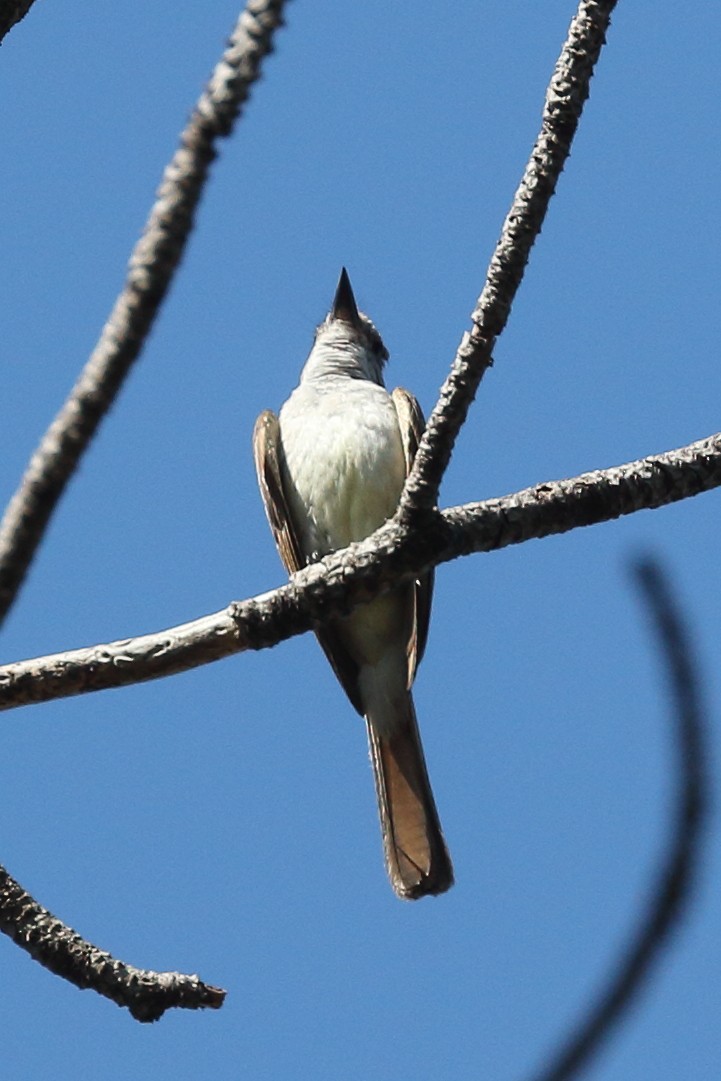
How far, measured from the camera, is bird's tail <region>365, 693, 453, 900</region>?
249 inches

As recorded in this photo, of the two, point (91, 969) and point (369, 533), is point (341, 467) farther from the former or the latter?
point (91, 969)

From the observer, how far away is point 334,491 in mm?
6836

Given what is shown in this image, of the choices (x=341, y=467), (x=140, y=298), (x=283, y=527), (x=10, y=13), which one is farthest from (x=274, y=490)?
(x=140, y=298)

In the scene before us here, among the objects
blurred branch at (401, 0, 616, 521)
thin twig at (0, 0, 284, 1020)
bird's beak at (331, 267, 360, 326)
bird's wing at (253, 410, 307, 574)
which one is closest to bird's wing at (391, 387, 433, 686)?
bird's wing at (253, 410, 307, 574)

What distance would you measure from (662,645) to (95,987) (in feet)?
9.60

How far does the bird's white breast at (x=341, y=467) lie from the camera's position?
6.79 m

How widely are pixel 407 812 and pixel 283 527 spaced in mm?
1619

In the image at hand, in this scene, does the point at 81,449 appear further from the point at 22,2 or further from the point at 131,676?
the point at 22,2

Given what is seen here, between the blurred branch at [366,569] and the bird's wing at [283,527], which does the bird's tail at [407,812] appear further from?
the blurred branch at [366,569]

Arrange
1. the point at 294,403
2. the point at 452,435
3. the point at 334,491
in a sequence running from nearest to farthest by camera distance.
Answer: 1. the point at 452,435
2. the point at 334,491
3. the point at 294,403

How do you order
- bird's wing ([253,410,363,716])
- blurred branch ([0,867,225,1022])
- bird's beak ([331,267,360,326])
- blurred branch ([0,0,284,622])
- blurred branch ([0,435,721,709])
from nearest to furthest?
1. blurred branch ([0,0,284,622])
2. blurred branch ([0,435,721,709])
3. blurred branch ([0,867,225,1022])
4. bird's wing ([253,410,363,716])
5. bird's beak ([331,267,360,326])

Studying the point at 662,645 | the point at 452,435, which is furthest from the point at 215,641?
the point at 662,645

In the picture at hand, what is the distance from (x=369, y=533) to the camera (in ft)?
22.3

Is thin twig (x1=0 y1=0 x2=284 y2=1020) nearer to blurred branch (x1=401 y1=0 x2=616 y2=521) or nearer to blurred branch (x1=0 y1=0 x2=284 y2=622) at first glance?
blurred branch (x1=0 y1=0 x2=284 y2=622)
